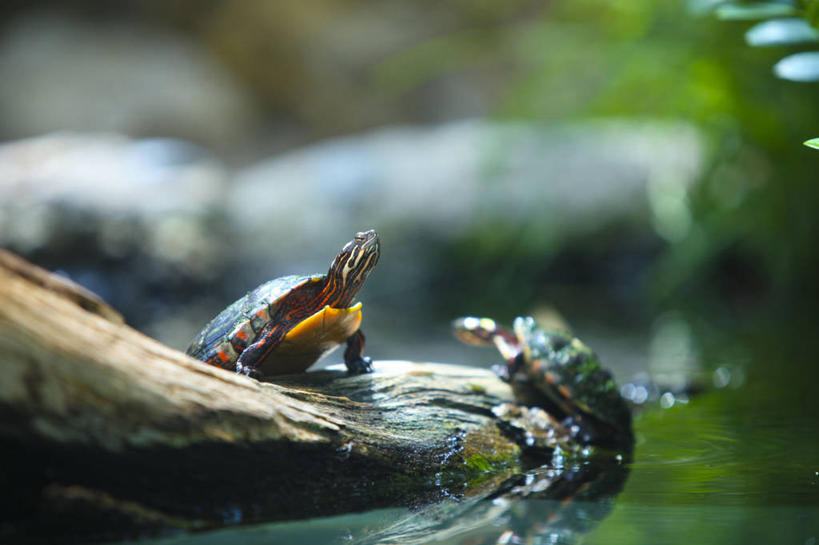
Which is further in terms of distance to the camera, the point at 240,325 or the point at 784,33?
the point at 784,33

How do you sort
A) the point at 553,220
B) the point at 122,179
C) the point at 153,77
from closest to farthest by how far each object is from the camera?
the point at 553,220, the point at 122,179, the point at 153,77

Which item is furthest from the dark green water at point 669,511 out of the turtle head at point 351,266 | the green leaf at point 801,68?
the green leaf at point 801,68

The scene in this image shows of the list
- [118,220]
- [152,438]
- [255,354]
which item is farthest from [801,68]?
[118,220]

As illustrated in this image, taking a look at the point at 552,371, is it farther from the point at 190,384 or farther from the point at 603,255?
the point at 603,255

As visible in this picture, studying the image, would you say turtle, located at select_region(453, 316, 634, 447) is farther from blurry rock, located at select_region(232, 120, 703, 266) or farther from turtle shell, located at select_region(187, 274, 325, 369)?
blurry rock, located at select_region(232, 120, 703, 266)

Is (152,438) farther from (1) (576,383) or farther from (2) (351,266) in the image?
(1) (576,383)

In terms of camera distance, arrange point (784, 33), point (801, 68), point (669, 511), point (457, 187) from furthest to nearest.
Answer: point (457, 187) < point (784, 33) < point (801, 68) < point (669, 511)

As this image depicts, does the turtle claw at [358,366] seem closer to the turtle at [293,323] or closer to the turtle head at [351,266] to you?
the turtle at [293,323]

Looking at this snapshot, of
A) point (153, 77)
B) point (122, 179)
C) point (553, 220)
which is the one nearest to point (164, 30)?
point (153, 77)
